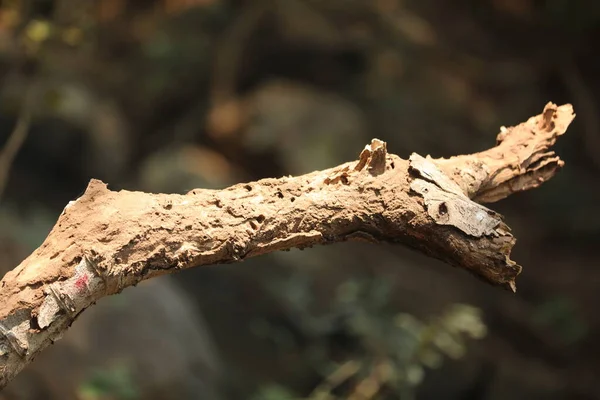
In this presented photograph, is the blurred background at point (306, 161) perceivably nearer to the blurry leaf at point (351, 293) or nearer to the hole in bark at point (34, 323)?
the blurry leaf at point (351, 293)

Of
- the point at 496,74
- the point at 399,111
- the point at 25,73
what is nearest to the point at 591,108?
the point at 496,74

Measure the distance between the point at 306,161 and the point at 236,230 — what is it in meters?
2.28

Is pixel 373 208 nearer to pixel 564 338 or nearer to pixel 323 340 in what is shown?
pixel 323 340

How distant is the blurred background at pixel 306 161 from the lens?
82.4 inches

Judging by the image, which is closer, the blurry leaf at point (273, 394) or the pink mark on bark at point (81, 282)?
the pink mark on bark at point (81, 282)

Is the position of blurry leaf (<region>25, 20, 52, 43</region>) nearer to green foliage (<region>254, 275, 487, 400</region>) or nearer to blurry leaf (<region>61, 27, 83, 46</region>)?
blurry leaf (<region>61, 27, 83, 46</region>)

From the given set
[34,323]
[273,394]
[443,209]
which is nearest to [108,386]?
[273,394]

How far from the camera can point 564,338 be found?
2783 mm

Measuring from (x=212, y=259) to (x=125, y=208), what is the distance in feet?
0.39

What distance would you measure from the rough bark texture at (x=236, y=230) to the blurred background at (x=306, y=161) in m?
0.99

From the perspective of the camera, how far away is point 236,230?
80 centimetres

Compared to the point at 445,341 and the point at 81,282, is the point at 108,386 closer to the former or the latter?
the point at 445,341

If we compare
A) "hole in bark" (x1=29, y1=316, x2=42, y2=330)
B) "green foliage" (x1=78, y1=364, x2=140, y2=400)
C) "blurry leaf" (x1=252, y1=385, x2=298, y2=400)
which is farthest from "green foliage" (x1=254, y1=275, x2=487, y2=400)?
"hole in bark" (x1=29, y1=316, x2=42, y2=330)

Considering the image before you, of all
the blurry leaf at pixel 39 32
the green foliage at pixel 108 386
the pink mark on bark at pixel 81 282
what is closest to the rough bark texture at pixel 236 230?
the pink mark on bark at pixel 81 282
